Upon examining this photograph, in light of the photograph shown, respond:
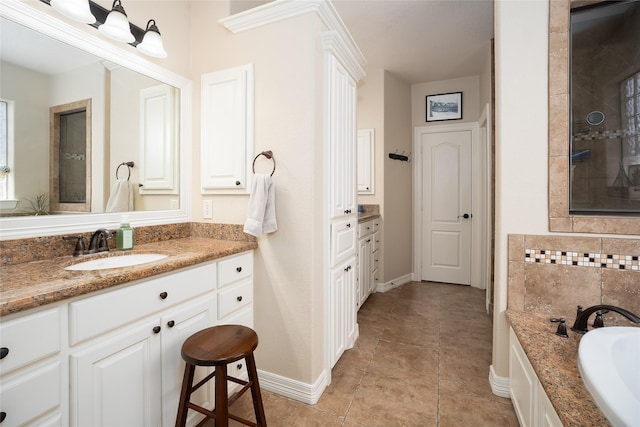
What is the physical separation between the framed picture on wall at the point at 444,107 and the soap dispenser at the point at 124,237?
12.9 feet

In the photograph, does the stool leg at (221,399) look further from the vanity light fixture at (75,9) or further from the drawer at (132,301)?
the vanity light fixture at (75,9)

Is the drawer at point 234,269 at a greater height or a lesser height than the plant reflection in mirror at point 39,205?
lesser

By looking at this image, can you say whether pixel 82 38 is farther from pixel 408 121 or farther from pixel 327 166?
pixel 408 121

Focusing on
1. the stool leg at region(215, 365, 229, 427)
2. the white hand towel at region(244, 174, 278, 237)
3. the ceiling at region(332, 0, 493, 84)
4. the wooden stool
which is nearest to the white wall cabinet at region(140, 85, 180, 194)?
the white hand towel at region(244, 174, 278, 237)

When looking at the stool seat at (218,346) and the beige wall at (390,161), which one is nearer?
the stool seat at (218,346)

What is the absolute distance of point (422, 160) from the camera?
13.9 feet

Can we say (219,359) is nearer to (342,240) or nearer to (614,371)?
(342,240)

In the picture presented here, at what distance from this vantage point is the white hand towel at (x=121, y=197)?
1666 millimetres

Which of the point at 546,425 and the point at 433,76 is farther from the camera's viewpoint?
the point at 433,76

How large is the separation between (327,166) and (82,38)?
1.46 meters

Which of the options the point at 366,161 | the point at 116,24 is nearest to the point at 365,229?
the point at 366,161

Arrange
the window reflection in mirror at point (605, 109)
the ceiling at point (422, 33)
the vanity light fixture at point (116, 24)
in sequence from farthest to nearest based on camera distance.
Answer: the ceiling at point (422, 33) < the window reflection in mirror at point (605, 109) < the vanity light fixture at point (116, 24)

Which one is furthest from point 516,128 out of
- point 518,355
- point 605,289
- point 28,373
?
point 28,373

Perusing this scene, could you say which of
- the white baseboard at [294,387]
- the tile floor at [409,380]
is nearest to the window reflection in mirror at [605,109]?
the tile floor at [409,380]
